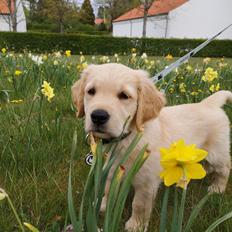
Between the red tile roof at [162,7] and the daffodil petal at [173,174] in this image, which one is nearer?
the daffodil petal at [173,174]

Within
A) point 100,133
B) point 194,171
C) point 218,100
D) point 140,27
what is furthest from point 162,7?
point 194,171

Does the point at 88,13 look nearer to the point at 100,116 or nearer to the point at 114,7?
the point at 114,7

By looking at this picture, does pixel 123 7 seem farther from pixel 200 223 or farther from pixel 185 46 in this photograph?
pixel 200 223

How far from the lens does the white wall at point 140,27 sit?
123 ft

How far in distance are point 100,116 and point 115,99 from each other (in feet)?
0.63

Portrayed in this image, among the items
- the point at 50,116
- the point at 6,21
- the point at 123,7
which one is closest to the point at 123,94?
the point at 50,116

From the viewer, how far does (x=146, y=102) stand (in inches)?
85.7

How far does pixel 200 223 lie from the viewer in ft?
6.31

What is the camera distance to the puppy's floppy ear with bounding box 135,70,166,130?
6.97 ft

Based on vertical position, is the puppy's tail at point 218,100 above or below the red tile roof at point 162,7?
below

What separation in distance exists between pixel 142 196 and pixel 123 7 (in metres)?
55.4

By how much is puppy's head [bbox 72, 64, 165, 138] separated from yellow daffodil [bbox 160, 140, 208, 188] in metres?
0.93

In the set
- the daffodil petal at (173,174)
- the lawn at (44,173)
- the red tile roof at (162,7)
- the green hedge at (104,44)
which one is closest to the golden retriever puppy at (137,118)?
the lawn at (44,173)

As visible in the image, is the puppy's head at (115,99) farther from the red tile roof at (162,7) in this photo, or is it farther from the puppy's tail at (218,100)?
the red tile roof at (162,7)
